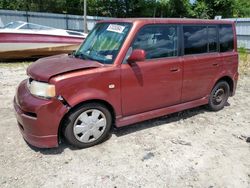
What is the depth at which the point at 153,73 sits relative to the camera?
13.2 feet

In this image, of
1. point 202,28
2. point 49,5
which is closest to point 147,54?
point 202,28

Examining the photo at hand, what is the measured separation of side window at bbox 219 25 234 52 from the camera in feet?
16.1

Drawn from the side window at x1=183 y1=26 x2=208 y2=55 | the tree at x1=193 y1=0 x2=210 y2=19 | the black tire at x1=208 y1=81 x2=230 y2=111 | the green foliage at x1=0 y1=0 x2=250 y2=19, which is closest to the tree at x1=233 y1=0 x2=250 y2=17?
the green foliage at x1=0 y1=0 x2=250 y2=19

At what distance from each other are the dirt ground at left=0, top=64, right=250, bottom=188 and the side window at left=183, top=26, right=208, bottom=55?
1.28 m

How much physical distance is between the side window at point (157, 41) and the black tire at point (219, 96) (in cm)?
144

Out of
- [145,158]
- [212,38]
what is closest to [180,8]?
[212,38]

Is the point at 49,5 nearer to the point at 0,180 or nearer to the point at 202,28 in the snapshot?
the point at 202,28

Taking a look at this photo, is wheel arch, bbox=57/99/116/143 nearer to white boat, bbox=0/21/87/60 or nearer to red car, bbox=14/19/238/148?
red car, bbox=14/19/238/148

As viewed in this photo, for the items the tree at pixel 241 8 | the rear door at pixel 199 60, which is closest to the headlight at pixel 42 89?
the rear door at pixel 199 60

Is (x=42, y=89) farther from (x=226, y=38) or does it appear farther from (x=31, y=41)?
(x=31, y=41)

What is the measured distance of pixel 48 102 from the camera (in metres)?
3.27

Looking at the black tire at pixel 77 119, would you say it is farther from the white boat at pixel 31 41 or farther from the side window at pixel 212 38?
the white boat at pixel 31 41

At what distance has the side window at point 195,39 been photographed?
436cm

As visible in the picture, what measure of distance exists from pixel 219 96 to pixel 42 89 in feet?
11.8
